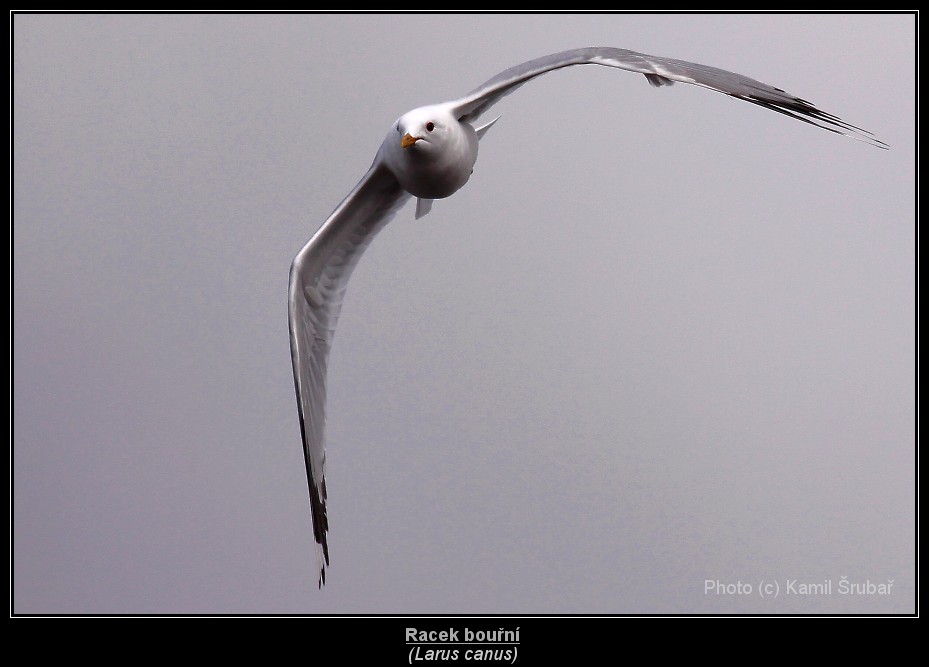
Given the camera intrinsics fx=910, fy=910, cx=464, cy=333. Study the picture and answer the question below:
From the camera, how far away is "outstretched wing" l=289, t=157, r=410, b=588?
2.65 metres

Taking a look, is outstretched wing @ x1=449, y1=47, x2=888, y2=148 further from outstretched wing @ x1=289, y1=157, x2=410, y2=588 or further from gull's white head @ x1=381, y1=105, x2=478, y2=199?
outstretched wing @ x1=289, y1=157, x2=410, y2=588

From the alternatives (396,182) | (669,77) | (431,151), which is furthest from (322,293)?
(669,77)

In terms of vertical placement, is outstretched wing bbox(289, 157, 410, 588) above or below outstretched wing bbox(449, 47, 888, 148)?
below

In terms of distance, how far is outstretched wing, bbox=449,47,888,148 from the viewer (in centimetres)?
197

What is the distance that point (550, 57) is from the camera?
219 centimetres

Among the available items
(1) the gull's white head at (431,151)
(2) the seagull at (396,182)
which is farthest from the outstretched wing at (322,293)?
(1) the gull's white head at (431,151)

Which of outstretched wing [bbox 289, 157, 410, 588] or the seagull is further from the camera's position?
outstretched wing [bbox 289, 157, 410, 588]

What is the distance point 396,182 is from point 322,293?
1.37 feet

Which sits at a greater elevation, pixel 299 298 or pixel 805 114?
pixel 805 114

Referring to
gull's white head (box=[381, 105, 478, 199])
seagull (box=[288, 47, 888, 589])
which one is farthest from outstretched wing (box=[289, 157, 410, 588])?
gull's white head (box=[381, 105, 478, 199])
